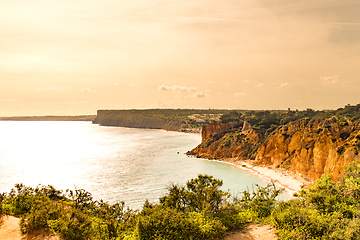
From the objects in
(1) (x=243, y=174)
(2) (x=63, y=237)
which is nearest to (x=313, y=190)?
(2) (x=63, y=237)

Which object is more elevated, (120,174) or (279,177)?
(279,177)

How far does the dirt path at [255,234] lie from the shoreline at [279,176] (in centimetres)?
2437

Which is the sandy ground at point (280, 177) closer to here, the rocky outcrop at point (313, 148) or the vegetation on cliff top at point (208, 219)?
the rocky outcrop at point (313, 148)

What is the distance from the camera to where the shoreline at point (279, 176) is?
39612mm

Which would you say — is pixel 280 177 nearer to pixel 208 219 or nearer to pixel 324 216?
pixel 324 216

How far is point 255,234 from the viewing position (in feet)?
47.2

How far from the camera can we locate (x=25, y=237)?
1306 centimetres

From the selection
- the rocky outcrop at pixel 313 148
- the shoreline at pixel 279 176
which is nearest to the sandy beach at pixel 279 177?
the shoreline at pixel 279 176

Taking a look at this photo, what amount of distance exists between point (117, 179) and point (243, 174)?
28412mm

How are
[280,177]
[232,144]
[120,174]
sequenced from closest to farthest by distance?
1. [280,177]
2. [120,174]
3. [232,144]

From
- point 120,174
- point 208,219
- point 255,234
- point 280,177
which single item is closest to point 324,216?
point 255,234

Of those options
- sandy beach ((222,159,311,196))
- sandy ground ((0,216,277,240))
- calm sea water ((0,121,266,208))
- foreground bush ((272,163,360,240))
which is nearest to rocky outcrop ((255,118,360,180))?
sandy beach ((222,159,311,196))

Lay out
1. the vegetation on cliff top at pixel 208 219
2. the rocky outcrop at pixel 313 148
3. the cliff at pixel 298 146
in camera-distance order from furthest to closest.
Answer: the cliff at pixel 298 146 < the rocky outcrop at pixel 313 148 < the vegetation on cliff top at pixel 208 219

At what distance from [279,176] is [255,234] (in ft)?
118
